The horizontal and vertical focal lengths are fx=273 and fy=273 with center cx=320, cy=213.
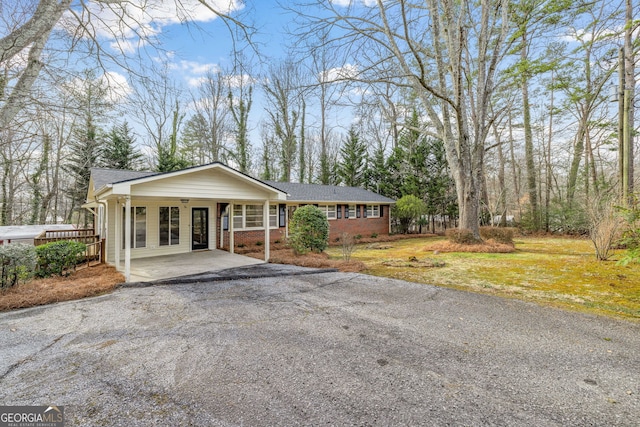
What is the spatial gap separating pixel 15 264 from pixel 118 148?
14532 mm

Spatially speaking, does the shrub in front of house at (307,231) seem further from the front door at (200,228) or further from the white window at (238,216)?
the front door at (200,228)

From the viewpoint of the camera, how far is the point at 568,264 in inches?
308

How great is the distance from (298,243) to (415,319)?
235 inches

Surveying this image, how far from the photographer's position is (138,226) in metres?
9.98

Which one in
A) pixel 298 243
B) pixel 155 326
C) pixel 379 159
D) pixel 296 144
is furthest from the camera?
pixel 296 144

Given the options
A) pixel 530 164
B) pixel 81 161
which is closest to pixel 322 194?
pixel 530 164

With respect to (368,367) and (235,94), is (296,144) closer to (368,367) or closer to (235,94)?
(235,94)

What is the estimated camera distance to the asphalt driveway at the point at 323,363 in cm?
219

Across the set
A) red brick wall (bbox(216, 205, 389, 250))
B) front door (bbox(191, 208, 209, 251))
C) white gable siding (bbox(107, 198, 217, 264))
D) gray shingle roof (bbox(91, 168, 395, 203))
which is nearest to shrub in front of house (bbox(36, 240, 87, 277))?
white gable siding (bbox(107, 198, 217, 264))

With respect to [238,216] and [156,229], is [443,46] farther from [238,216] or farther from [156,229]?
[156,229]

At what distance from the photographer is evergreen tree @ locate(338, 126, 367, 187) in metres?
23.8

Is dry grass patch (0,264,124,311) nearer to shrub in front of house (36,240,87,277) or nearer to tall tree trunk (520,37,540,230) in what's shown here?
shrub in front of house (36,240,87,277)

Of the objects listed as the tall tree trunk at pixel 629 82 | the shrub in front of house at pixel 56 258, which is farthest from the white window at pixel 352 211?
the shrub in front of house at pixel 56 258

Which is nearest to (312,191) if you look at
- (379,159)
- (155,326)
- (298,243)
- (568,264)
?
(298,243)
